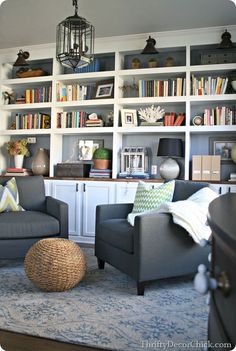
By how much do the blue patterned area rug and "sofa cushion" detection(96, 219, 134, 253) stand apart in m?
0.31

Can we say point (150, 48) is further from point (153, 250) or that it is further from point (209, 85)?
point (153, 250)

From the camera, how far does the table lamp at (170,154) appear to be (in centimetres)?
393

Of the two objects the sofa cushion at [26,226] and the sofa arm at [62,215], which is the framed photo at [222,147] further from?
the sofa cushion at [26,226]

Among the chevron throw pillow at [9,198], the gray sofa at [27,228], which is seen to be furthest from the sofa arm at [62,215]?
the chevron throw pillow at [9,198]

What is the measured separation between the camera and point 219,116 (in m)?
3.94

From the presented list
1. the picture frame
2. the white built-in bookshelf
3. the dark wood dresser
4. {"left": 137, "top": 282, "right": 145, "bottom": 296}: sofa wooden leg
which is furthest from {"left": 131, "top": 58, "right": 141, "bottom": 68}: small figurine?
the dark wood dresser

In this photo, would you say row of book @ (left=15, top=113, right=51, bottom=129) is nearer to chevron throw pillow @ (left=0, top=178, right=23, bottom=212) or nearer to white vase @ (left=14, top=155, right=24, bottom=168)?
white vase @ (left=14, top=155, right=24, bottom=168)

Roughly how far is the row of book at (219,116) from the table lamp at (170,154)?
1.32ft

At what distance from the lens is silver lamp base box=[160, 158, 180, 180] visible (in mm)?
3998

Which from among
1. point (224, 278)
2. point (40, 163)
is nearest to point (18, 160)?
point (40, 163)

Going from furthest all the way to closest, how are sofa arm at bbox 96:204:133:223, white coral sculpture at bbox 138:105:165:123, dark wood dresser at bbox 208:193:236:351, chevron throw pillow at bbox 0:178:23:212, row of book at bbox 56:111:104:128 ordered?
row of book at bbox 56:111:104:128 < white coral sculpture at bbox 138:105:165:123 < chevron throw pillow at bbox 0:178:23:212 < sofa arm at bbox 96:204:133:223 < dark wood dresser at bbox 208:193:236:351

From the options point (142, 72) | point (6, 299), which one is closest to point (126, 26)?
point (142, 72)

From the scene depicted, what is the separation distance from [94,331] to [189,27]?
133 inches

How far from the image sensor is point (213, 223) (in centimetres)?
70
